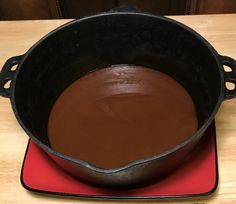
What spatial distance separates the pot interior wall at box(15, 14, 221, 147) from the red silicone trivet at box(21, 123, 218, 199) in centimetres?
5

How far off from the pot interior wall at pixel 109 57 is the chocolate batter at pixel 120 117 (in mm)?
20

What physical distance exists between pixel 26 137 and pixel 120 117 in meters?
0.18

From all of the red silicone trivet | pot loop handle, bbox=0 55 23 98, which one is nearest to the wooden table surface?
the red silicone trivet

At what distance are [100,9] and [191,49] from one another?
76cm

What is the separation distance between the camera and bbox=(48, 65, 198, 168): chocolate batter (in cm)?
63

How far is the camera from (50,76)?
28.5 inches

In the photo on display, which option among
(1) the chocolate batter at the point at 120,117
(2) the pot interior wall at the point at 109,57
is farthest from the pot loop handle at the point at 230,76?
(1) the chocolate batter at the point at 120,117

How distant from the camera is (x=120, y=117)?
692mm

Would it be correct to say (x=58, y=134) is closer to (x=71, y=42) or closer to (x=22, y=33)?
(x=71, y=42)

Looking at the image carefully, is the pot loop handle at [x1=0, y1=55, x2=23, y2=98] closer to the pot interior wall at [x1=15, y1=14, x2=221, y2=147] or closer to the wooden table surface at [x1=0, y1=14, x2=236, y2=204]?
the pot interior wall at [x1=15, y1=14, x2=221, y2=147]

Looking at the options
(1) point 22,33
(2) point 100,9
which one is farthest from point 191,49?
(2) point 100,9

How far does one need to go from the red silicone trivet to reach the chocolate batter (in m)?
0.04

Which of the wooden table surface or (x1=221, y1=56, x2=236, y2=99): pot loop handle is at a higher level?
(x1=221, y1=56, x2=236, y2=99): pot loop handle

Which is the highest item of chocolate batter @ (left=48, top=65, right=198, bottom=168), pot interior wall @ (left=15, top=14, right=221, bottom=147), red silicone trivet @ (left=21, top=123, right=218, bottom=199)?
pot interior wall @ (left=15, top=14, right=221, bottom=147)
